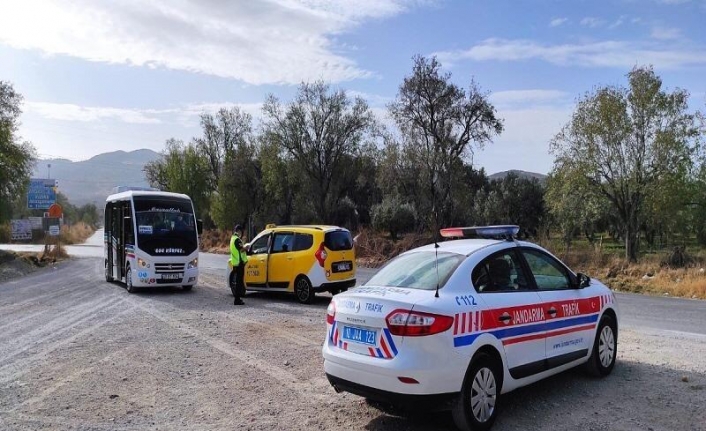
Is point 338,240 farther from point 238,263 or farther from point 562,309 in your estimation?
point 562,309

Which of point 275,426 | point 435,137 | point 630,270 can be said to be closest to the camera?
point 275,426

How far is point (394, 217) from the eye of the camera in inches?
1734

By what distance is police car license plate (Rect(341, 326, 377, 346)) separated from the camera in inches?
201

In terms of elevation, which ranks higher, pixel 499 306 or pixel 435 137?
pixel 435 137

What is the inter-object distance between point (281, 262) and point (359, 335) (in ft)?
31.4

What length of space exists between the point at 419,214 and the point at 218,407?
33.6 m

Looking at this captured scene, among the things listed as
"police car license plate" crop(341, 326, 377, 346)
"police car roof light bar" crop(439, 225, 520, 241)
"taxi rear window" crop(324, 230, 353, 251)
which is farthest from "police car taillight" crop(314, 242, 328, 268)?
"police car license plate" crop(341, 326, 377, 346)

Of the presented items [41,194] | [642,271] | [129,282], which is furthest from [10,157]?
[642,271]

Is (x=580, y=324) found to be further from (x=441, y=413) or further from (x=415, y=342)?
(x=415, y=342)

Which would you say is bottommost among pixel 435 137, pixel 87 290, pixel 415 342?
pixel 87 290

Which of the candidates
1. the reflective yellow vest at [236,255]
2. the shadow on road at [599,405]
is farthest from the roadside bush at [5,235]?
the shadow on road at [599,405]

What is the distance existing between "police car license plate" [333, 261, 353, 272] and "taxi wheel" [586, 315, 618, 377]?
770 centimetres

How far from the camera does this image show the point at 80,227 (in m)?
86.3

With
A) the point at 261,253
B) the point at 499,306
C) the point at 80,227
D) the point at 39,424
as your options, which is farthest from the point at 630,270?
the point at 80,227
